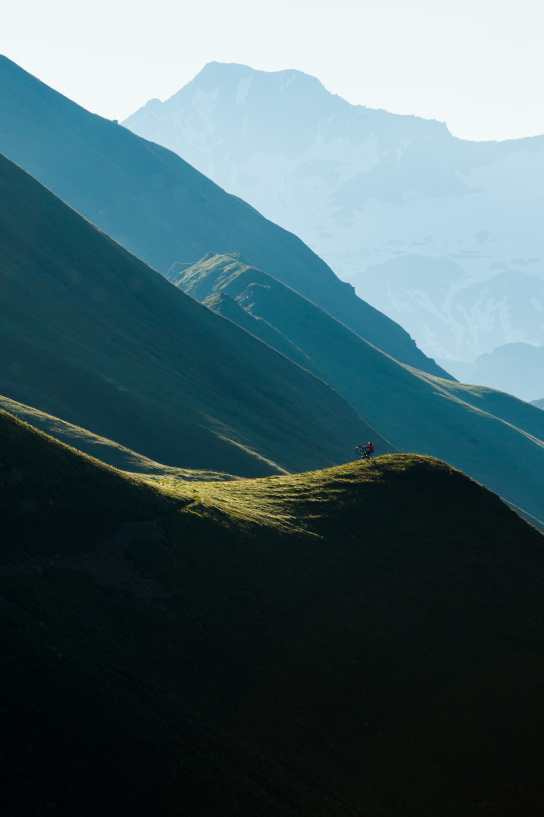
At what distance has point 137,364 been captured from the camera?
143875mm

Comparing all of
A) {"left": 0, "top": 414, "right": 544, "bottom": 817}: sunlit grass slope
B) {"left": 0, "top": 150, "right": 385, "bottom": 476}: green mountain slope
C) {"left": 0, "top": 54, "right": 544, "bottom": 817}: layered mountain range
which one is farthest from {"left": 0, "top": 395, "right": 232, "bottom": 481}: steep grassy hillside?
{"left": 0, "top": 414, "right": 544, "bottom": 817}: sunlit grass slope

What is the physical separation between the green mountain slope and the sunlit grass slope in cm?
6074

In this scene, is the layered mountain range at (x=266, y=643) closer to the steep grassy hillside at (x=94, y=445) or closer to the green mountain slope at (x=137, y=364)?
the steep grassy hillside at (x=94, y=445)

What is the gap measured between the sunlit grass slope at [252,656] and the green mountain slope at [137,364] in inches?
2391

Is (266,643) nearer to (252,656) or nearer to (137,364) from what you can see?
(252,656)

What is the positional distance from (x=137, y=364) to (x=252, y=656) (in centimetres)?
10603

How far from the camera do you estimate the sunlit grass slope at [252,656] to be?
107 feet

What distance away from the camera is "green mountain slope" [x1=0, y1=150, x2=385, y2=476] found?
120 metres

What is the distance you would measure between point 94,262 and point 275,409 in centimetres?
5366

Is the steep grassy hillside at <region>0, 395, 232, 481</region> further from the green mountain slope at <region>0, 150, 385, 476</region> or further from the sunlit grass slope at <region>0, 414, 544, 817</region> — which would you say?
the sunlit grass slope at <region>0, 414, 544, 817</region>

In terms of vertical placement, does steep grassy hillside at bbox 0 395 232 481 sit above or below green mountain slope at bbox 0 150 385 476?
below

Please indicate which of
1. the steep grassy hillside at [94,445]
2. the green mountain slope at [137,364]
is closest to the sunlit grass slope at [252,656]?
the steep grassy hillside at [94,445]

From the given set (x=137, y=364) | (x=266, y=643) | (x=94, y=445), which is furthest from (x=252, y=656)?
(x=137, y=364)

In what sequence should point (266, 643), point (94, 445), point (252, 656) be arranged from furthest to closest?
1. point (94, 445)
2. point (266, 643)
3. point (252, 656)
